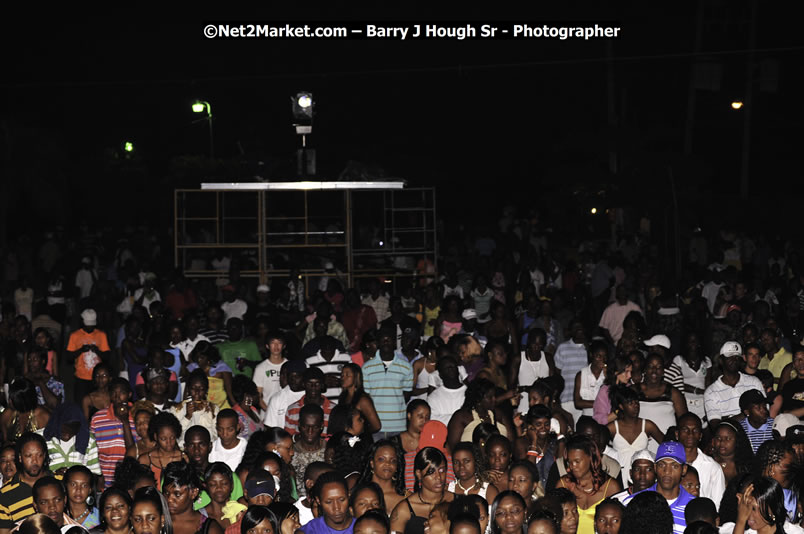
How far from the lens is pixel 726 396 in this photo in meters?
10.3

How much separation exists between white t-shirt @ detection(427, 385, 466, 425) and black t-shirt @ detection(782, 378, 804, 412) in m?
2.77

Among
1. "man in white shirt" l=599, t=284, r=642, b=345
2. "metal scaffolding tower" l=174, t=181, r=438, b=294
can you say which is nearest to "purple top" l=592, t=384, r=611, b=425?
"man in white shirt" l=599, t=284, r=642, b=345

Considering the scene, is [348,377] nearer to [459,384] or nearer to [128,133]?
[459,384]

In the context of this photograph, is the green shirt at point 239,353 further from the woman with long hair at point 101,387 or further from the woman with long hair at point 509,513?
the woman with long hair at point 509,513

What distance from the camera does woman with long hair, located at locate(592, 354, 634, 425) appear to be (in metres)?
9.93

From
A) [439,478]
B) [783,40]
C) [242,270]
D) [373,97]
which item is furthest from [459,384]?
[373,97]

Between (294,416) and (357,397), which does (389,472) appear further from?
(357,397)

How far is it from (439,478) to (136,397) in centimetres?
525

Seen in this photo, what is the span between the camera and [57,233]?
28250mm

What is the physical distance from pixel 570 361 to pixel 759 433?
2.76 meters

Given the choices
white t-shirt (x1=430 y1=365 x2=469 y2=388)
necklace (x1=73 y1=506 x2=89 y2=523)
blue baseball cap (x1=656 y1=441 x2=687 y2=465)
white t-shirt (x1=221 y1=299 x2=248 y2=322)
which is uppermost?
white t-shirt (x1=221 y1=299 x2=248 y2=322)

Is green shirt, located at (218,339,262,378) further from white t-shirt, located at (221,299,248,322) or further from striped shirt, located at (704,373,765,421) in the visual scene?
striped shirt, located at (704,373,765,421)

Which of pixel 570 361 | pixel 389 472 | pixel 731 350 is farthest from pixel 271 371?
pixel 731 350

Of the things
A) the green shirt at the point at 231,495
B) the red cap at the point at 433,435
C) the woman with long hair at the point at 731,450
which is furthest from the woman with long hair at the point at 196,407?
the woman with long hair at the point at 731,450
